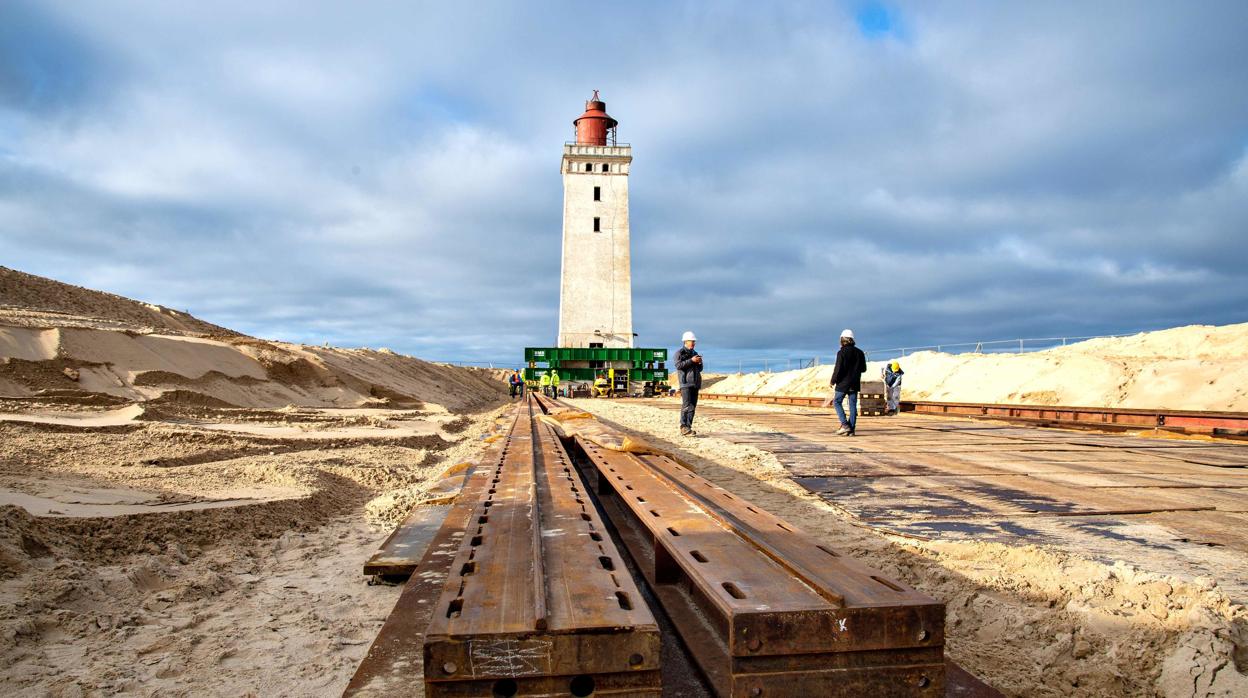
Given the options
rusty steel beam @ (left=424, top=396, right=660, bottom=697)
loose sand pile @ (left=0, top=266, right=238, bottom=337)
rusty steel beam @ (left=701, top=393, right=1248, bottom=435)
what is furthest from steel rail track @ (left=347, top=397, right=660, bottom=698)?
loose sand pile @ (left=0, top=266, right=238, bottom=337)

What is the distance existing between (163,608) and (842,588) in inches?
121

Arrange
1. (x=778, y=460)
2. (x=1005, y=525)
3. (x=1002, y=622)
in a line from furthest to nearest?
(x=778, y=460), (x=1005, y=525), (x=1002, y=622)

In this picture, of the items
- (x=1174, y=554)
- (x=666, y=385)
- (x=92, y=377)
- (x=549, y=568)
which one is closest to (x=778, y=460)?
(x=1174, y=554)

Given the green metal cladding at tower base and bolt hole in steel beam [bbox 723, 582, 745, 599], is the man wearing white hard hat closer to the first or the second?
bolt hole in steel beam [bbox 723, 582, 745, 599]

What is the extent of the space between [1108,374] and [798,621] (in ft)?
67.4

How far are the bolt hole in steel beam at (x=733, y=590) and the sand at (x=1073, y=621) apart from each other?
1.07 meters

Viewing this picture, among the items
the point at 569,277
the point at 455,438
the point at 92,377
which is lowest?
the point at 455,438

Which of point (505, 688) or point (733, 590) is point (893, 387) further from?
point (505, 688)

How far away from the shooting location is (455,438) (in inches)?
492

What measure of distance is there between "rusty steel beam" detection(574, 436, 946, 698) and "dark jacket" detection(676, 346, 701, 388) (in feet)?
22.4

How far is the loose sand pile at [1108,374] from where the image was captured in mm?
14984

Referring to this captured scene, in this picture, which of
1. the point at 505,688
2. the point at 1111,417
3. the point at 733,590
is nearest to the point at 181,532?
the point at 505,688

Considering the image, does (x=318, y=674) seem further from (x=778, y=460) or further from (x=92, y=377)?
(x=92, y=377)

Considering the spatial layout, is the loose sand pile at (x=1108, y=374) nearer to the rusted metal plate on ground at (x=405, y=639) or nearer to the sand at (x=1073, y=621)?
the sand at (x=1073, y=621)
